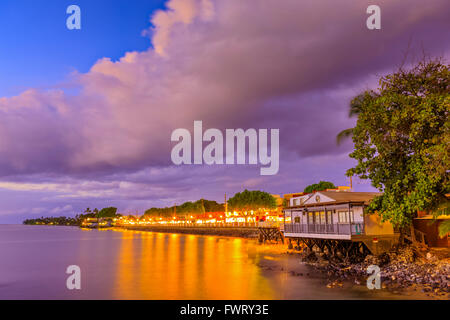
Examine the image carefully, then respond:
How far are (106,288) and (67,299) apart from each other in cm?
375

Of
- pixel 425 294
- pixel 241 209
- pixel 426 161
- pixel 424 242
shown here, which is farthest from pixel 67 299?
pixel 241 209

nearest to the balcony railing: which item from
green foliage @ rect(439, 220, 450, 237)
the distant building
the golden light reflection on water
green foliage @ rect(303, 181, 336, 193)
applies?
the distant building

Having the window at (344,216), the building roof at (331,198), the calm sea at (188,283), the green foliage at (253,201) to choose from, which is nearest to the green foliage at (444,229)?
the calm sea at (188,283)

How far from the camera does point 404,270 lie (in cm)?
2455

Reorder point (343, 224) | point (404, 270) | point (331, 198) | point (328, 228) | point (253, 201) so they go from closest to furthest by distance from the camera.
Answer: point (404, 270) → point (343, 224) → point (328, 228) → point (331, 198) → point (253, 201)

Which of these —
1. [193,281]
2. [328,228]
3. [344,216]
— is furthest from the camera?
[344,216]

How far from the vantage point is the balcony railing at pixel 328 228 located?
29.6 m

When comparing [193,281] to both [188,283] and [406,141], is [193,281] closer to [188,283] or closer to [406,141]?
[188,283]

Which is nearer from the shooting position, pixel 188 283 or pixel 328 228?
pixel 188 283

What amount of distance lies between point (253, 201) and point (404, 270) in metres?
88.3

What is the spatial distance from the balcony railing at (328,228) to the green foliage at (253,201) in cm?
7206

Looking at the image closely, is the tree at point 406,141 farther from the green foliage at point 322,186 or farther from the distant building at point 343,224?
the green foliage at point 322,186

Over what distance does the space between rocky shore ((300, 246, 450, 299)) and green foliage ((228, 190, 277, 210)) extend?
260 ft

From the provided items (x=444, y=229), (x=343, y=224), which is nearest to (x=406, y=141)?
(x=444, y=229)
